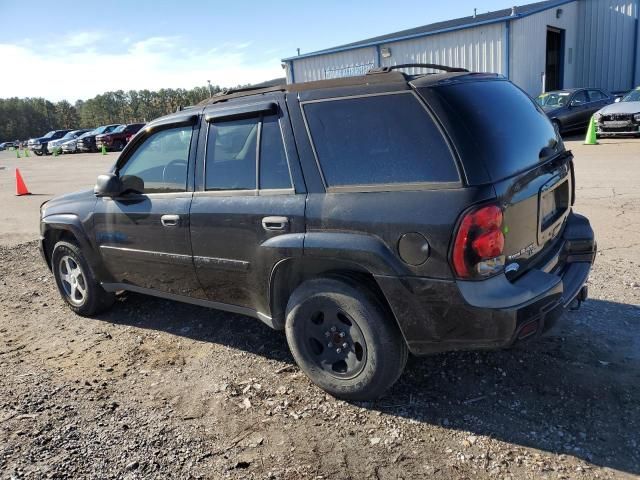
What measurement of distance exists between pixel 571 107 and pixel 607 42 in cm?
1144

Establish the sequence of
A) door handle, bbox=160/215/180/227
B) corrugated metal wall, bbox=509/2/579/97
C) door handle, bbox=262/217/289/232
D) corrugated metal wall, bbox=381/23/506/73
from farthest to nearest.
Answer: corrugated metal wall, bbox=381/23/506/73 → corrugated metal wall, bbox=509/2/579/97 → door handle, bbox=160/215/180/227 → door handle, bbox=262/217/289/232

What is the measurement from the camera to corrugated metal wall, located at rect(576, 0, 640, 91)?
25.1 metres

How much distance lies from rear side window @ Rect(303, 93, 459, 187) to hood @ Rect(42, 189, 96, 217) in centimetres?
243

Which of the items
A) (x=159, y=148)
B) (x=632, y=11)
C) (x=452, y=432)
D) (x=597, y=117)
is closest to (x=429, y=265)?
→ (x=452, y=432)

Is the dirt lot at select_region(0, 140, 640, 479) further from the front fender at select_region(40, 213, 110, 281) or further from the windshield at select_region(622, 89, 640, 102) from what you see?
the windshield at select_region(622, 89, 640, 102)

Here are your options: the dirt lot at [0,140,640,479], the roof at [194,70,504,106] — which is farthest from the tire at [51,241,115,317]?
the roof at [194,70,504,106]

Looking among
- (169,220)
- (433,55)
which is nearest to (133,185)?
(169,220)

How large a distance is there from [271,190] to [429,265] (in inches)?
45.8

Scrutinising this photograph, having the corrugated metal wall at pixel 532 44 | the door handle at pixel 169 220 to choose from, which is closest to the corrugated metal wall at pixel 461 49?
the corrugated metal wall at pixel 532 44

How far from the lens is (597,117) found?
15758 millimetres

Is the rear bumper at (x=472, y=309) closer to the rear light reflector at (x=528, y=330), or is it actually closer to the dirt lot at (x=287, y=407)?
the rear light reflector at (x=528, y=330)

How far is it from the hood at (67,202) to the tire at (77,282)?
31 cm

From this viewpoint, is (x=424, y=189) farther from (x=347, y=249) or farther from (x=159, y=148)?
(x=159, y=148)

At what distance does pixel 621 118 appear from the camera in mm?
15305
